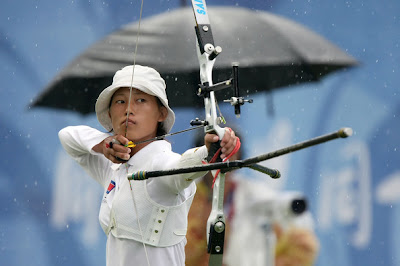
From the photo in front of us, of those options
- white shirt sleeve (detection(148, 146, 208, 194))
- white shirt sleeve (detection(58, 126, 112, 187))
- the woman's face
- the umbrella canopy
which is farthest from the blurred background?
white shirt sleeve (detection(148, 146, 208, 194))

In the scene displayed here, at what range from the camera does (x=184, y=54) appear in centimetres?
353

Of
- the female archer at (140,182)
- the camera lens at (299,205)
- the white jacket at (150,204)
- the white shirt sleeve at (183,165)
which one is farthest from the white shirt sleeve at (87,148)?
the camera lens at (299,205)

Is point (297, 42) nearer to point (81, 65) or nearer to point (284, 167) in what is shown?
point (284, 167)

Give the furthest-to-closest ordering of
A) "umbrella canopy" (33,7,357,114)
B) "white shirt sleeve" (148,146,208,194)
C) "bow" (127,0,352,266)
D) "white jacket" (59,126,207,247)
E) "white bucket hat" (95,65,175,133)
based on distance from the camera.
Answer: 1. "umbrella canopy" (33,7,357,114)
2. "white bucket hat" (95,65,175,133)
3. "white jacket" (59,126,207,247)
4. "white shirt sleeve" (148,146,208,194)
5. "bow" (127,0,352,266)

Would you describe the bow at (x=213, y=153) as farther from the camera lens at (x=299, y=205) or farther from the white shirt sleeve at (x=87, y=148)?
the camera lens at (x=299, y=205)

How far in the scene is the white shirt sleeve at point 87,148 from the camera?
2.34 m

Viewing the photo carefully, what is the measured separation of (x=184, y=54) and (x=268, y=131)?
59 centimetres

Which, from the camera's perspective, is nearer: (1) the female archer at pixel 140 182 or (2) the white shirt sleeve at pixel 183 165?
(2) the white shirt sleeve at pixel 183 165

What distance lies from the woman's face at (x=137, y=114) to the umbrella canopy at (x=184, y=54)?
1.26m

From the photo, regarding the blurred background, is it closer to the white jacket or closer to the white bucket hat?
the white bucket hat

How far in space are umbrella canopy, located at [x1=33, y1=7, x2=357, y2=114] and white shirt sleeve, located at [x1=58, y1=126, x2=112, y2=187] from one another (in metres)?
1.13

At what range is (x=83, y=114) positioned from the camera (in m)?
3.54

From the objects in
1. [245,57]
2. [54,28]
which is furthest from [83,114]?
[245,57]

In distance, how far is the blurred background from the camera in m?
3.53
